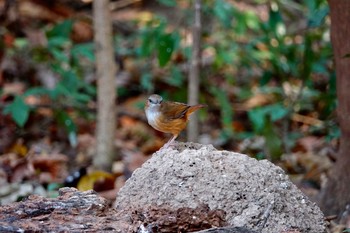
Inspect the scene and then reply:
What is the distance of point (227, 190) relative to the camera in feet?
12.1

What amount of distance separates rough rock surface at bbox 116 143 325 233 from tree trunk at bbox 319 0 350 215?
1531mm

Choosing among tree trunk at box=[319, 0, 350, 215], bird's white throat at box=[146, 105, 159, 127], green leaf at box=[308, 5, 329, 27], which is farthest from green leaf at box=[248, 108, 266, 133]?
bird's white throat at box=[146, 105, 159, 127]

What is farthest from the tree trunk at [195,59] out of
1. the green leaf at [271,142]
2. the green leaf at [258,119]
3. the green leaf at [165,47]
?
the green leaf at [271,142]

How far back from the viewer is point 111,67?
22.8ft

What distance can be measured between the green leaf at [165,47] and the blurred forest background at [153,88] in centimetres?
1

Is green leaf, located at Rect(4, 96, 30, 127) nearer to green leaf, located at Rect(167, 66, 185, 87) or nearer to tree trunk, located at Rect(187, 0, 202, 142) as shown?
tree trunk, located at Rect(187, 0, 202, 142)

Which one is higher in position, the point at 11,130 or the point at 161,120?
the point at 161,120

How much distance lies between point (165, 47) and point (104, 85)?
60 centimetres

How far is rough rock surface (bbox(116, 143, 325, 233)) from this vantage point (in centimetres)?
363

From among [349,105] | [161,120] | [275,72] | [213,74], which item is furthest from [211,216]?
[213,74]

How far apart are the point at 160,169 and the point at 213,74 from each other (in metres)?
6.31

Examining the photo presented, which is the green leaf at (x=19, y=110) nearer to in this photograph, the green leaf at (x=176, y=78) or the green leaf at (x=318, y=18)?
the green leaf at (x=176, y=78)

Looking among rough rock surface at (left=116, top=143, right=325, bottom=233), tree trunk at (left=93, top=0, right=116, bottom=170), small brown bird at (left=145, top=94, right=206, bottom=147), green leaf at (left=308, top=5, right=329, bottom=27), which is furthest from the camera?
tree trunk at (left=93, top=0, right=116, bottom=170)

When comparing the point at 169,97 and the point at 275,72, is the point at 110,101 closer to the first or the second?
the point at 169,97
